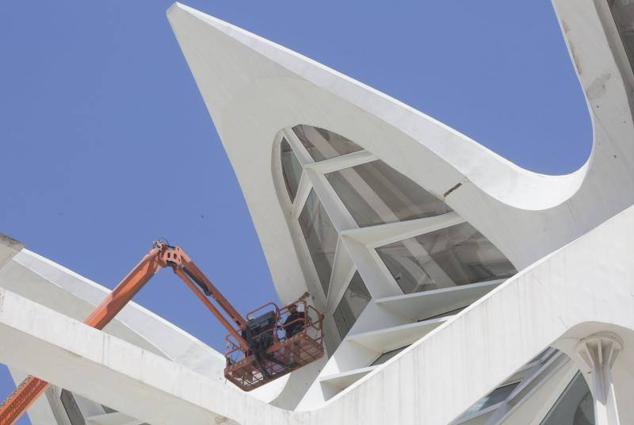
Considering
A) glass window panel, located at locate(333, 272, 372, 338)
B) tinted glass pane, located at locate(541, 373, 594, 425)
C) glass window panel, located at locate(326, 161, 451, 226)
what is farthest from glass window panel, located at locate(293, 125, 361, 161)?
tinted glass pane, located at locate(541, 373, 594, 425)

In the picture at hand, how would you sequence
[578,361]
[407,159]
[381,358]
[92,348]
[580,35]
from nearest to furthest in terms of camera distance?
[92,348], [578,361], [580,35], [407,159], [381,358]

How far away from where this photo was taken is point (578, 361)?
12.8 meters

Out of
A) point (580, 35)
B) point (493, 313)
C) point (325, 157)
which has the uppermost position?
point (325, 157)

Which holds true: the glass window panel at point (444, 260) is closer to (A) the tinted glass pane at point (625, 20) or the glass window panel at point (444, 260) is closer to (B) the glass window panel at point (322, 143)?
(B) the glass window panel at point (322, 143)

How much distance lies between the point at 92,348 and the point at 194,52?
13.5m

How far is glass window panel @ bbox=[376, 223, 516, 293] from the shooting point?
799 inches

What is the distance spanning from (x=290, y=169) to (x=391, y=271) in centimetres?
313

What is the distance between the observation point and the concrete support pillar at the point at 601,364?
472 inches

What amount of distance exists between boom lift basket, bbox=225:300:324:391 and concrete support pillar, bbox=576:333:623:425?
10960 millimetres

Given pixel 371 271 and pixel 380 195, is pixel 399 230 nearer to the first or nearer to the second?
pixel 380 195

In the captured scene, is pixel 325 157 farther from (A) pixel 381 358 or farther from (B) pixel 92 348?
(B) pixel 92 348

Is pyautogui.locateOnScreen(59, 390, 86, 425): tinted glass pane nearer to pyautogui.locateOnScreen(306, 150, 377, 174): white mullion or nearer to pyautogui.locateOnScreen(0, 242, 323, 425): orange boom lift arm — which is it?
pyautogui.locateOnScreen(0, 242, 323, 425): orange boom lift arm

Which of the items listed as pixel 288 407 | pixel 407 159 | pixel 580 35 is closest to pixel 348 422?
pixel 580 35

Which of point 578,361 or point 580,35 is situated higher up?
point 580,35
